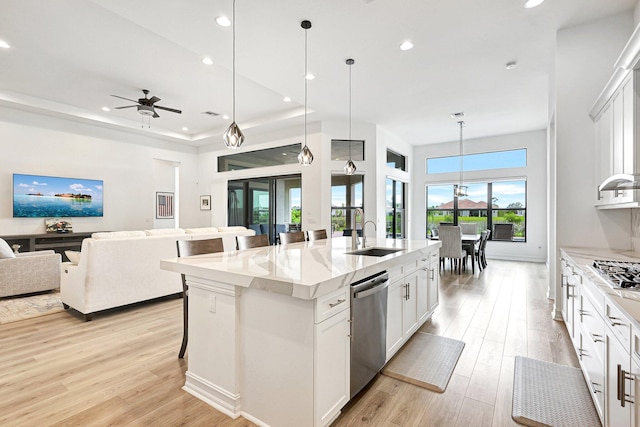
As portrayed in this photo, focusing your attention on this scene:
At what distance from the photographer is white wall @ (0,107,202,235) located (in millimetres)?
5871

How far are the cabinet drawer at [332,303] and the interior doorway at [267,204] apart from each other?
5.23 metres

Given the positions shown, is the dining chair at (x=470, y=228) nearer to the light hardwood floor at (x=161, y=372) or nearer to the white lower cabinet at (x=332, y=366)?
the light hardwood floor at (x=161, y=372)

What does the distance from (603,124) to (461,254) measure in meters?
3.59

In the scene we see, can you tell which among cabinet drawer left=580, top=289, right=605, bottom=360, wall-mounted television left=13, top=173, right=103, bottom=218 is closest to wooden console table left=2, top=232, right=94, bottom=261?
wall-mounted television left=13, top=173, right=103, bottom=218

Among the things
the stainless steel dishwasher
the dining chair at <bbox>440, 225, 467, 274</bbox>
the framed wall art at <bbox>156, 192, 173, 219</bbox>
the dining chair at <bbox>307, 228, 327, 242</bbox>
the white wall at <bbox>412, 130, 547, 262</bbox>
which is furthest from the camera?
the framed wall art at <bbox>156, 192, 173, 219</bbox>

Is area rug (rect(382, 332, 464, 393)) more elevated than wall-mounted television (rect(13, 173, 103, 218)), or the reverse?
wall-mounted television (rect(13, 173, 103, 218))

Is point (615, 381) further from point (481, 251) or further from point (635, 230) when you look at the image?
point (481, 251)

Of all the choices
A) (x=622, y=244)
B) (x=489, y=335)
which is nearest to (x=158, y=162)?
(x=489, y=335)

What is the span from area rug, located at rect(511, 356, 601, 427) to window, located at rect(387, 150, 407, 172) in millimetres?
5869

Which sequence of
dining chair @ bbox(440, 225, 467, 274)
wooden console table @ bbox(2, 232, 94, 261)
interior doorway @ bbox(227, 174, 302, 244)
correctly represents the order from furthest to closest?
interior doorway @ bbox(227, 174, 302, 244), dining chair @ bbox(440, 225, 467, 274), wooden console table @ bbox(2, 232, 94, 261)

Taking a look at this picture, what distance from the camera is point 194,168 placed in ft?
29.8

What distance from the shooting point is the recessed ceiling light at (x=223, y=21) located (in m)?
3.10

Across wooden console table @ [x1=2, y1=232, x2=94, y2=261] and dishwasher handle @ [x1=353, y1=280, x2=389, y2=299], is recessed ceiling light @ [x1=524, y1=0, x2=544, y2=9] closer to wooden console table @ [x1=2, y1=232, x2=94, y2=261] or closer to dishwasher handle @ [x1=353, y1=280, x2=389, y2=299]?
dishwasher handle @ [x1=353, y1=280, x2=389, y2=299]

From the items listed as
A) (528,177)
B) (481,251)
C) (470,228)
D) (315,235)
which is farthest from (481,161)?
(315,235)
